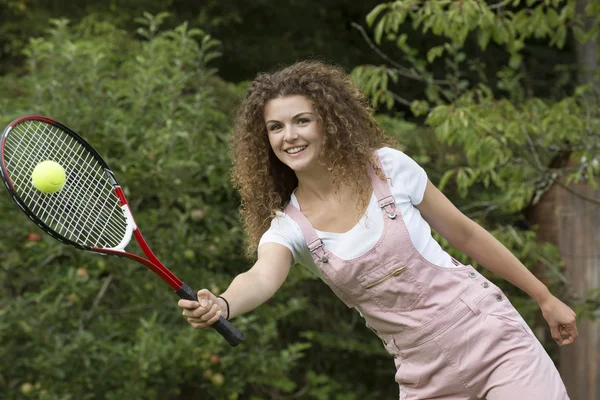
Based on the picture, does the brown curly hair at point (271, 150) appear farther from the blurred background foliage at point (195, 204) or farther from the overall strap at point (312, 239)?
the blurred background foliage at point (195, 204)

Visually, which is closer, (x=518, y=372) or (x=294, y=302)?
(x=518, y=372)

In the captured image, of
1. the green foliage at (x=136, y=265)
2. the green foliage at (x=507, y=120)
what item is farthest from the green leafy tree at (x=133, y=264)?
the green foliage at (x=507, y=120)

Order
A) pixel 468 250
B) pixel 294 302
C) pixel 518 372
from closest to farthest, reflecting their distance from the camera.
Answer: pixel 518 372 < pixel 468 250 < pixel 294 302

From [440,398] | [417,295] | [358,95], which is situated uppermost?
[358,95]

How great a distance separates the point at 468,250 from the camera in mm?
3248

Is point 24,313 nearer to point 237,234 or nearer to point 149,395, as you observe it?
point 149,395

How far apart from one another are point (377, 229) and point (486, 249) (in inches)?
16.9

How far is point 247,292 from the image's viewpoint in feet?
9.25

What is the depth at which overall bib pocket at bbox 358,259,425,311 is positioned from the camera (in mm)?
2957

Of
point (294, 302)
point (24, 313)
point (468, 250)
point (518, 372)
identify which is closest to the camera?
point (518, 372)

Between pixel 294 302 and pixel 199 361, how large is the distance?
1.98 feet

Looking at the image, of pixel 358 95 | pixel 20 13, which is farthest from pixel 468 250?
pixel 20 13

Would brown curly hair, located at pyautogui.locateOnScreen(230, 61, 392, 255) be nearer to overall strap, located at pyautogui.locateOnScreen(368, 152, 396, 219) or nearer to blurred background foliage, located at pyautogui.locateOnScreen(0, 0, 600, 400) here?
overall strap, located at pyautogui.locateOnScreen(368, 152, 396, 219)

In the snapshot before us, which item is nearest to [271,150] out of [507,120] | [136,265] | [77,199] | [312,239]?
[312,239]
